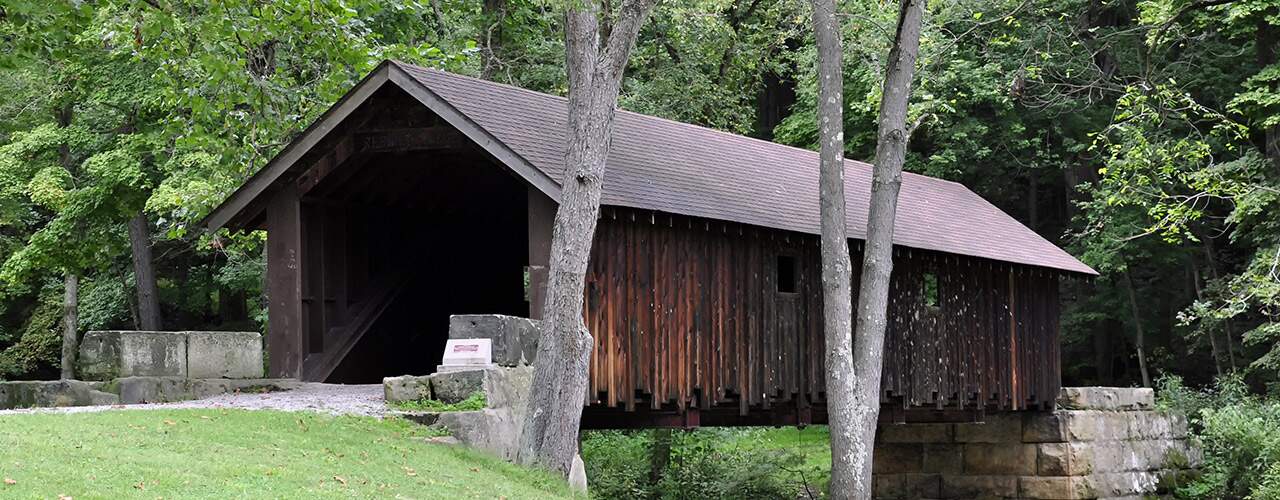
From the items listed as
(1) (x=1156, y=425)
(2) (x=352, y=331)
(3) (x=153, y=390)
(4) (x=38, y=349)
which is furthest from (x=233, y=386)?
(4) (x=38, y=349)

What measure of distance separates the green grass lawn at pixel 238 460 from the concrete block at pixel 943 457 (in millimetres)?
13720

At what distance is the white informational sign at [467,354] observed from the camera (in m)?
12.7

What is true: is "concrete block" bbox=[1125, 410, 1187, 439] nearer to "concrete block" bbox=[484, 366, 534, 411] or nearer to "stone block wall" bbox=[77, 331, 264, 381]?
"concrete block" bbox=[484, 366, 534, 411]

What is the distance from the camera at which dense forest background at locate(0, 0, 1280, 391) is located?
21.6 metres

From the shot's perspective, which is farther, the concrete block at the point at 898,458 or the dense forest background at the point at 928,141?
the concrete block at the point at 898,458

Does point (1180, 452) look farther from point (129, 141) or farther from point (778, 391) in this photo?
point (129, 141)

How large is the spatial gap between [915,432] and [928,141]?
11155 millimetres

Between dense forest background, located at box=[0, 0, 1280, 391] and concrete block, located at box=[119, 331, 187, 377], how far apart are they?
12.8 ft

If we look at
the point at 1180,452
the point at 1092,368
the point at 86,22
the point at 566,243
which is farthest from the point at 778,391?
the point at 1092,368

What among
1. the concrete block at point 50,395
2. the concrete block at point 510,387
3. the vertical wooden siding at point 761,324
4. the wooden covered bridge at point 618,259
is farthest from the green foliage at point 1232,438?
the concrete block at point 50,395

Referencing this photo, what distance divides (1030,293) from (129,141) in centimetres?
1743

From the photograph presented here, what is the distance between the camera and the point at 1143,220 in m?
28.3

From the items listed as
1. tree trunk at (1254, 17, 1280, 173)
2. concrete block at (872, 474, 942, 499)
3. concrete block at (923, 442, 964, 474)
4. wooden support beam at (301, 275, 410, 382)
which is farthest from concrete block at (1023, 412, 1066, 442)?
wooden support beam at (301, 275, 410, 382)

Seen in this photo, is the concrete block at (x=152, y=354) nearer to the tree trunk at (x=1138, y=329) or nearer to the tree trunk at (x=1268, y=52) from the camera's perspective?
the tree trunk at (x=1268, y=52)
